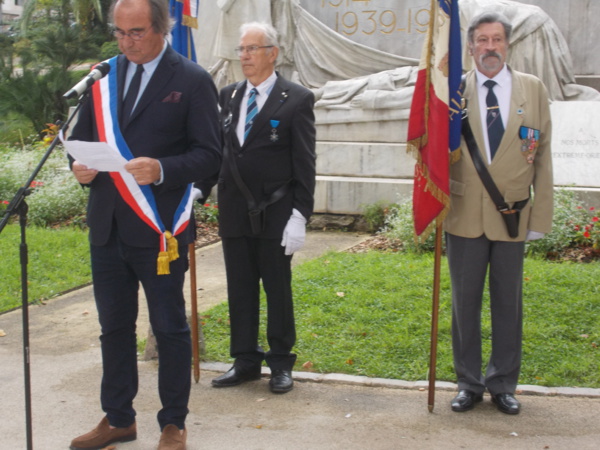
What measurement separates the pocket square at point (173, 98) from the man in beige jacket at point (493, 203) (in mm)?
1583

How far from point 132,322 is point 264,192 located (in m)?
1.21

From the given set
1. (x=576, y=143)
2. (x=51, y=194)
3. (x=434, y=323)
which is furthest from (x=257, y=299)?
(x=51, y=194)

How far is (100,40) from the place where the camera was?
21078 mm

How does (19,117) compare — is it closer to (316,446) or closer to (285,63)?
(285,63)

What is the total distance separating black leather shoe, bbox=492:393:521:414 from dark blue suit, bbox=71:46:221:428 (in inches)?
66.9

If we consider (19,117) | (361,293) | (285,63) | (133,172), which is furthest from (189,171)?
(19,117)

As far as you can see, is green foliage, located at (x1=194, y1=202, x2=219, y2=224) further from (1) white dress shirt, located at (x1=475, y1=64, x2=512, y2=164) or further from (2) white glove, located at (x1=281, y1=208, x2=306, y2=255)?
(1) white dress shirt, located at (x1=475, y1=64, x2=512, y2=164)

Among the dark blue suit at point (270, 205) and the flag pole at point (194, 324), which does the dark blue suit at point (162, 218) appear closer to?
the dark blue suit at point (270, 205)

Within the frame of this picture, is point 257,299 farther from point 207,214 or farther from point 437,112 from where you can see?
point 207,214

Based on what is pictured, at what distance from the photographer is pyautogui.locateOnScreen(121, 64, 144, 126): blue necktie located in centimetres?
375

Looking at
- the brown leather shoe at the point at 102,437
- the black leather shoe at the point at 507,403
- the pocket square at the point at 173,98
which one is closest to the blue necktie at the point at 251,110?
the pocket square at the point at 173,98

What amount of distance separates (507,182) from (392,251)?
13.9ft

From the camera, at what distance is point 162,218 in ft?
12.5

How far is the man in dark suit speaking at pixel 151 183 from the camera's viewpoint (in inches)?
145
